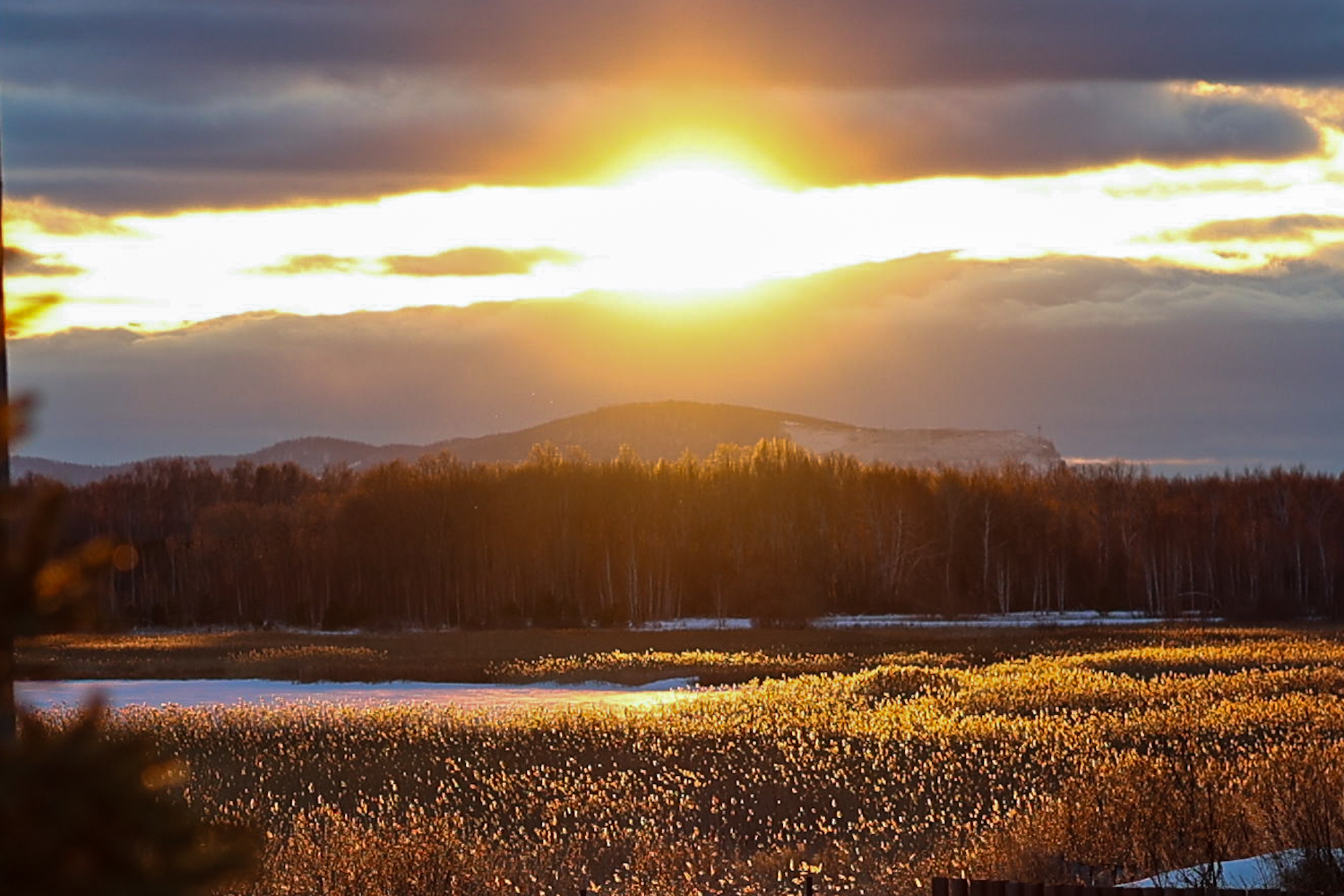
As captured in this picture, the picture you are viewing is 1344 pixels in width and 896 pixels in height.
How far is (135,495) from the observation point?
523 feet

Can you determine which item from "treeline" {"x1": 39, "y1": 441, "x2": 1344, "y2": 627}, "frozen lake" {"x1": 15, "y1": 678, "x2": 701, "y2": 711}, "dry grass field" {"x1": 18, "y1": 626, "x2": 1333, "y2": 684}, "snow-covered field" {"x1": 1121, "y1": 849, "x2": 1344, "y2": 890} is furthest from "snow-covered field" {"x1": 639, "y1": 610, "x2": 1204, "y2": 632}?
"snow-covered field" {"x1": 1121, "y1": 849, "x2": 1344, "y2": 890}

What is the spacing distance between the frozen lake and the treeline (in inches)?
1881

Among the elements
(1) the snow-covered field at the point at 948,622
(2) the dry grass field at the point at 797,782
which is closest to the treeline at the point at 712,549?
(1) the snow-covered field at the point at 948,622

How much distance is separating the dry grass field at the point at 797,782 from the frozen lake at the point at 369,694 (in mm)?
3510

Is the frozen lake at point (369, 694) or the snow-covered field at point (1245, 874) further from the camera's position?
the frozen lake at point (369, 694)

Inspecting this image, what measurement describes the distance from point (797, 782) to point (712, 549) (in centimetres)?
10036

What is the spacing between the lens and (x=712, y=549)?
125875 millimetres

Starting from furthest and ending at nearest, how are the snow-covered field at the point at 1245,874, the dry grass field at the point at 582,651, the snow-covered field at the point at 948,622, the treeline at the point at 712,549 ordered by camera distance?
the treeline at the point at 712,549
the snow-covered field at the point at 948,622
the dry grass field at the point at 582,651
the snow-covered field at the point at 1245,874

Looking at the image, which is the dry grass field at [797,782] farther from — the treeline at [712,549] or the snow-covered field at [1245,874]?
the treeline at [712,549]

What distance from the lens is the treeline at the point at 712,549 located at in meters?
114

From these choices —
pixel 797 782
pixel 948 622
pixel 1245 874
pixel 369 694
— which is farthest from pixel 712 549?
pixel 1245 874

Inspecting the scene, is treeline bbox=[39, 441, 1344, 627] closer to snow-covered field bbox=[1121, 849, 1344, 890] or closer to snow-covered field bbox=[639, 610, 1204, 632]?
snow-covered field bbox=[639, 610, 1204, 632]

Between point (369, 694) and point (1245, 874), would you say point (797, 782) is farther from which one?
point (369, 694)

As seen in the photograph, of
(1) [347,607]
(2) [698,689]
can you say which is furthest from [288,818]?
(1) [347,607]
